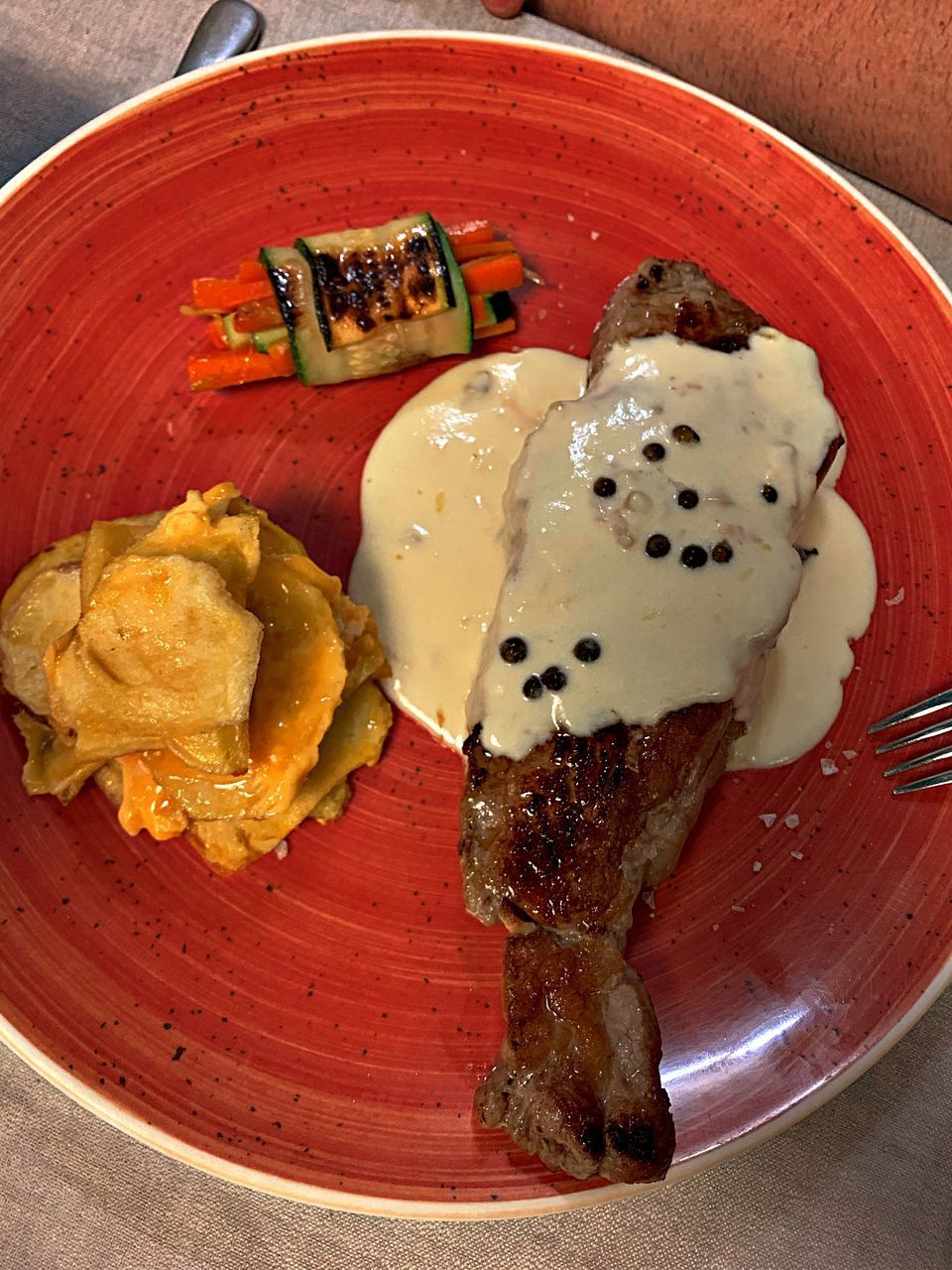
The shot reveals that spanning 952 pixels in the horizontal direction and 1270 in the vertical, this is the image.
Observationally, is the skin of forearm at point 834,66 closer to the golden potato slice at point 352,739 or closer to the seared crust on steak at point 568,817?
the seared crust on steak at point 568,817

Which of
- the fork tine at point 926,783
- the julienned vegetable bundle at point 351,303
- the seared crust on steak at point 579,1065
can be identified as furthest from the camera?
the julienned vegetable bundle at point 351,303

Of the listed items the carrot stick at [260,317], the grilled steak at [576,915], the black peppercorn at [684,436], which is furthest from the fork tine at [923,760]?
the carrot stick at [260,317]

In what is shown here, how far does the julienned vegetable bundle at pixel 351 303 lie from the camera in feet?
10.4

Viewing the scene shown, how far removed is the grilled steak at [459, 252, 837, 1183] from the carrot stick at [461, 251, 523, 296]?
1667 millimetres

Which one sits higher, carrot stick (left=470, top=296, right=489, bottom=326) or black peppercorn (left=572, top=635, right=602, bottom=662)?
carrot stick (left=470, top=296, right=489, bottom=326)

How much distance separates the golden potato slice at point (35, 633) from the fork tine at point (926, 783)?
2694mm

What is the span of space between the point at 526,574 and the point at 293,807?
3.44ft

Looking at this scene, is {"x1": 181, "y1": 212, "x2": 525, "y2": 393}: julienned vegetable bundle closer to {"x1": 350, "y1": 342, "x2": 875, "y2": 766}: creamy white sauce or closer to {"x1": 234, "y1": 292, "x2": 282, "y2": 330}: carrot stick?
{"x1": 234, "y1": 292, "x2": 282, "y2": 330}: carrot stick

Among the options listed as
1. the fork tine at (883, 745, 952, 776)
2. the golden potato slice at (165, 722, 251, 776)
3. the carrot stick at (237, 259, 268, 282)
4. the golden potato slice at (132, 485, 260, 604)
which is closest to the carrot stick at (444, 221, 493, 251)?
the carrot stick at (237, 259, 268, 282)

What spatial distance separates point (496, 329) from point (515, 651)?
143cm

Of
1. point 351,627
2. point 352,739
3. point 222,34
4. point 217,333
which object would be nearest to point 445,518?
point 351,627

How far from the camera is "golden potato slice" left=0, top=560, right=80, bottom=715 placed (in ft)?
9.24

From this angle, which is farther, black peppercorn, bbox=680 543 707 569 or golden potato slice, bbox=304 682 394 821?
golden potato slice, bbox=304 682 394 821

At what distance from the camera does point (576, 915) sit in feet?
8.42
